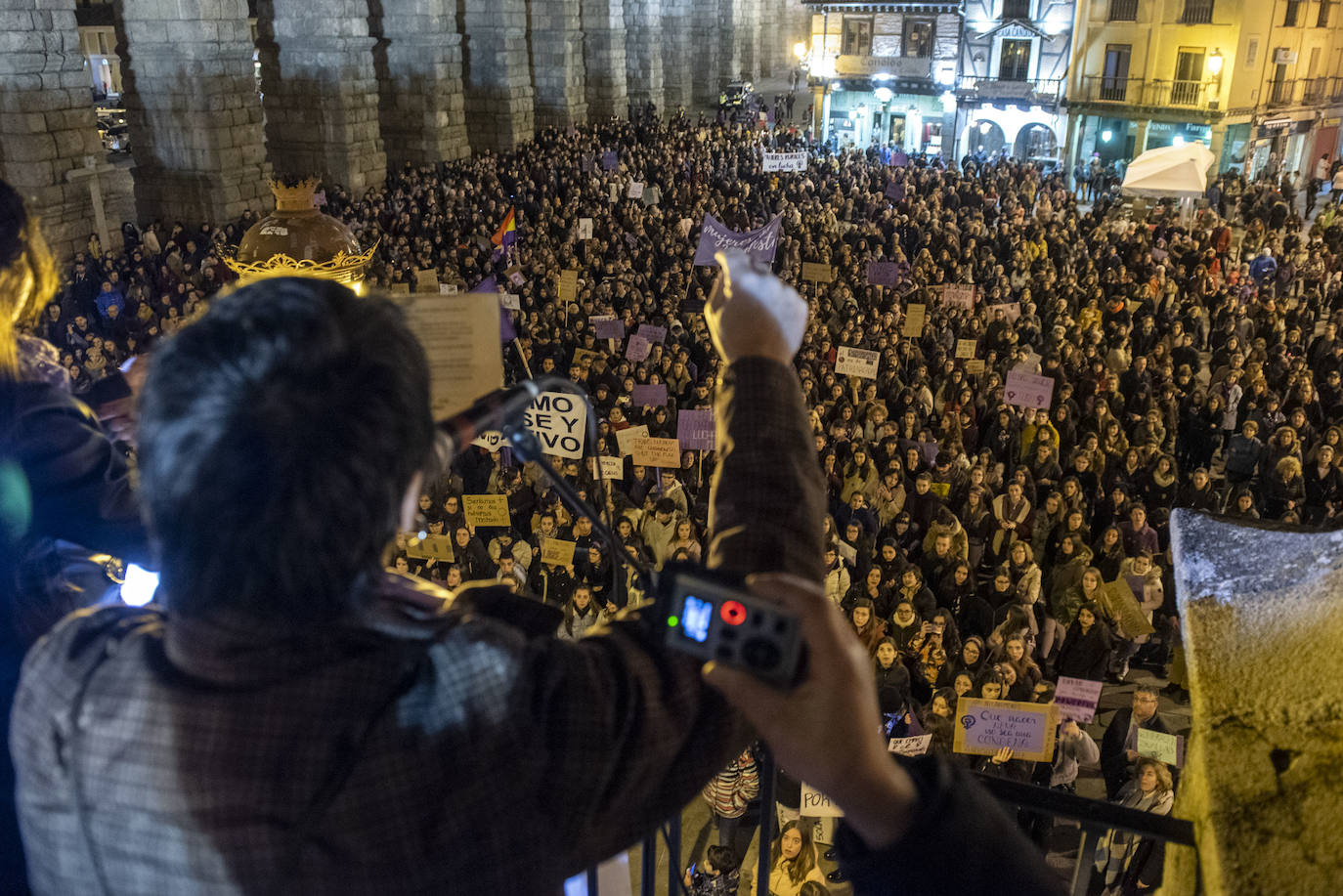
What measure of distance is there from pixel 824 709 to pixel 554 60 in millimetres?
34467

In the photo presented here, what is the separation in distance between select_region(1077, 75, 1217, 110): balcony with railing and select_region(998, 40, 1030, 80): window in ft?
8.78

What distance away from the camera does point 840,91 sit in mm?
46938

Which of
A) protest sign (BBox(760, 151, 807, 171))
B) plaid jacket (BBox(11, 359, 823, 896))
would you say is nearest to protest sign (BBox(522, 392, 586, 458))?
plaid jacket (BBox(11, 359, 823, 896))

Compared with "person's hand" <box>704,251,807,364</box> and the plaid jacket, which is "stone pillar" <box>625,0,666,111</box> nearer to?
"person's hand" <box>704,251,807,364</box>

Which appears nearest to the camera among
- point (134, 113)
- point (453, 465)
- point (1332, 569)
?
point (1332, 569)

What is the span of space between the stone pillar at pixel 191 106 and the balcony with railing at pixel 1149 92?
99.0 ft

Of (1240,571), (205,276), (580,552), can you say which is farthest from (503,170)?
(1240,571)

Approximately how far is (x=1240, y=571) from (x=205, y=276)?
A: 50.1 feet

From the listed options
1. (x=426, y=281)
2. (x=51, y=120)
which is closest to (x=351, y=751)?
(x=426, y=281)

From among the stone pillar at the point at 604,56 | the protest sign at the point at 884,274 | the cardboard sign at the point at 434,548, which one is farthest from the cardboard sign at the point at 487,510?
the stone pillar at the point at 604,56

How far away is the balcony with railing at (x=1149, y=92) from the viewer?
114 ft

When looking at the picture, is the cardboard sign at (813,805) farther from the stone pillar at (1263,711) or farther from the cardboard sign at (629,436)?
the cardboard sign at (629,436)

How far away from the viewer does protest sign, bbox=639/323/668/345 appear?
39.8ft

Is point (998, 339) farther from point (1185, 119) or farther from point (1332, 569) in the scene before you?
point (1185, 119)
